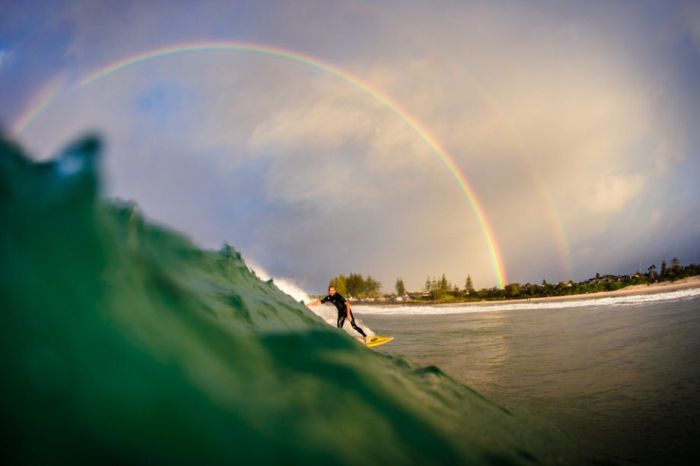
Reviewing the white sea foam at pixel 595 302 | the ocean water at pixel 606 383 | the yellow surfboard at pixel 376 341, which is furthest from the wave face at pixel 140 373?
the white sea foam at pixel 595 302

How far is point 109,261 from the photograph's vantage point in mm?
1870

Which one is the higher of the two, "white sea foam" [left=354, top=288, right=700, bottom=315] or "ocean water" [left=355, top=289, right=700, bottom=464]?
"ocean water" [left=355, top=289, right=700, bottom=464]

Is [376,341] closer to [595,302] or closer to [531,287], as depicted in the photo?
[595,302]

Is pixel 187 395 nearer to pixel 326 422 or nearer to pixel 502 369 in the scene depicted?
pixel 326 422

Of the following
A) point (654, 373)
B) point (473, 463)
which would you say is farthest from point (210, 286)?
point (654, 373)

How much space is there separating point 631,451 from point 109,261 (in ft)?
13.9

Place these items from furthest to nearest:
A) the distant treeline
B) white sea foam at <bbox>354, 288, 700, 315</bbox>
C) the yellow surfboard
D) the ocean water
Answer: the distant treeline, white sea foam at <bbox>354, 288, 700, 315</bbox>, the yellow surfboard, the ocean water

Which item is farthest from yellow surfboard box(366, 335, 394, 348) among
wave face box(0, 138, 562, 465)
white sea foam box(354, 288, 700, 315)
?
white sea foam box(354, 288, 700, 315)

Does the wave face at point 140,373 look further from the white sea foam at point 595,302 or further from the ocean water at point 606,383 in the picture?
the white sea foam at point 595,302

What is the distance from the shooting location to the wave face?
1515mm

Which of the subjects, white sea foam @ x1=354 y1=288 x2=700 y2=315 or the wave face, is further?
white sea foam @ x1=354 y1=288 x2=700 y2=315

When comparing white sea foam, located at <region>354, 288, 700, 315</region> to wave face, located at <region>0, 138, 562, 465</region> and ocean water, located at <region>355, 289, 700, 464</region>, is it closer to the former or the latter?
ocean water, located at <region>355, 289, 700, 464</region>

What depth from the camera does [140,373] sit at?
1.69 metres

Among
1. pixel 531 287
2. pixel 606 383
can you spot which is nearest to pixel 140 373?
pixel 606 383
